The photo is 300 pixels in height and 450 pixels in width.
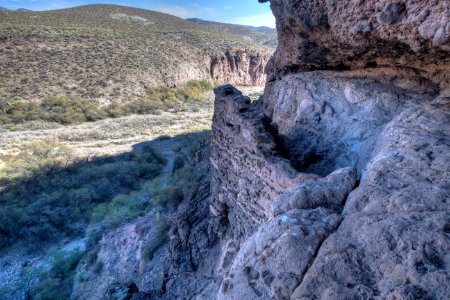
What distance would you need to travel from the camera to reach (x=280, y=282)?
7.41 feet

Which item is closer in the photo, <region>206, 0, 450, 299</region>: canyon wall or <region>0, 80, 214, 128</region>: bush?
<region>206, 0, 450, 299</region>: canyon wall

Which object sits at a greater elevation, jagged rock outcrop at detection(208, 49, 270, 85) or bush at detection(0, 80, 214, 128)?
jagged rock outcrop at detection(208, 49, 270, 85)

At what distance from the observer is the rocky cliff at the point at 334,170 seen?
2.09 meters

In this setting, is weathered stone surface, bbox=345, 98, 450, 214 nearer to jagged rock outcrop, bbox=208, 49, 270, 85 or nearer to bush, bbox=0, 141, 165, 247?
bush, bbox=0, 141, 165, 247

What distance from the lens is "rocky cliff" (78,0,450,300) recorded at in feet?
6.86

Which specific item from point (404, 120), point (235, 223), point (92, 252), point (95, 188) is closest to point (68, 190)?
point (95, 188)

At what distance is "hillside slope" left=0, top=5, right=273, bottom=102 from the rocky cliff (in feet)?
77.8

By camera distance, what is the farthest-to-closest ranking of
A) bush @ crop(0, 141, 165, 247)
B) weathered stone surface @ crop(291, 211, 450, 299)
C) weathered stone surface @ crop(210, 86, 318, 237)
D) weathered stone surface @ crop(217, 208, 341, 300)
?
1. bush @ crop(0, 141, 165, 247)
2. weathered stone surface @ crop(210, 86, 318, 237)
3. weathered stone surface @ crop(217, 208, 341, 300)
4. weathered stone surface @ crop(291, 211, 450, 299)

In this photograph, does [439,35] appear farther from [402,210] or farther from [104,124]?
[104,124]

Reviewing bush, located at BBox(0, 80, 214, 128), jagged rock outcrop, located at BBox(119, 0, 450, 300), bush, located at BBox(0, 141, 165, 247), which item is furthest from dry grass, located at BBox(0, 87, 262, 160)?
jagged rock outcrop, located at BBox(119, 0, 450, 300)

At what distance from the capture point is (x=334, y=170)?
433 cm

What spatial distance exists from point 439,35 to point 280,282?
2419 millimetres

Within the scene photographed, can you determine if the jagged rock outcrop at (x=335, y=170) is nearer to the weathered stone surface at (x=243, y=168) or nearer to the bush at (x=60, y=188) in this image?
the weathered stone surface at (x=243, y=168)

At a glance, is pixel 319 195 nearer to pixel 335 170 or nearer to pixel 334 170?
pixel 335 170
